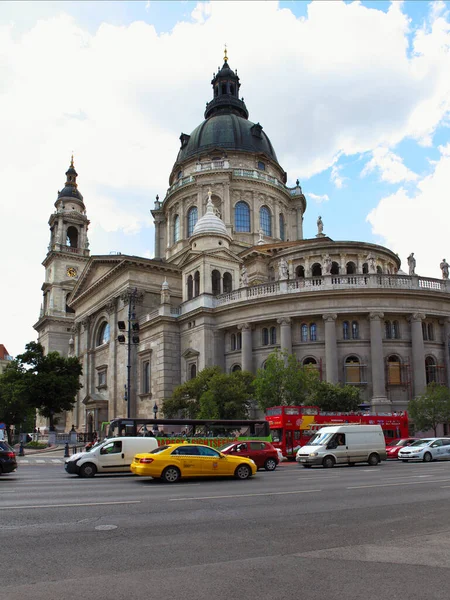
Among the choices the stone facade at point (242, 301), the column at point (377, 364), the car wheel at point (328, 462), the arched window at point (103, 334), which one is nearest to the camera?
the car wheel at point (328, 462)

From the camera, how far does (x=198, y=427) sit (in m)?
32.9

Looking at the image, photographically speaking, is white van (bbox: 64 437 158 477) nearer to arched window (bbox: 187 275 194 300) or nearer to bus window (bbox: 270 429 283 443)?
bus window (bbox: 270 429 283 443)

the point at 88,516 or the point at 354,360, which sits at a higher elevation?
the point at 354,360

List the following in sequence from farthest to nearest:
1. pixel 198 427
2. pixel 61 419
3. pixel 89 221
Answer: pixel 89 221 → pixel 61 419 → pixel 198 427

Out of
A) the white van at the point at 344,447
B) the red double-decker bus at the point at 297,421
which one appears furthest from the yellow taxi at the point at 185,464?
the red double-decker bus at the point at 297,421

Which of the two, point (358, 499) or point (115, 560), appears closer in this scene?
point (115, 560)

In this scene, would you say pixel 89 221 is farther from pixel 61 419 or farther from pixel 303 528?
pixel 303 528

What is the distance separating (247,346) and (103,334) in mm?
25249

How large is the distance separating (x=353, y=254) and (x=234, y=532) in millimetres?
44931

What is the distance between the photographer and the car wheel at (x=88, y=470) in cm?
2367

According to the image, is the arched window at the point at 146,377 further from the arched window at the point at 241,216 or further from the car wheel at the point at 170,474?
the car wheel at the point at 170,474

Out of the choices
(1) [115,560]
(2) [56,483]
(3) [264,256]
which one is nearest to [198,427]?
(2) [56,483]

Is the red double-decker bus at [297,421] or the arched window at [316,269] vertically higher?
the arched window at [316,269]

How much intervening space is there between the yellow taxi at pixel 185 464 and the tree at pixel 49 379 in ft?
131
